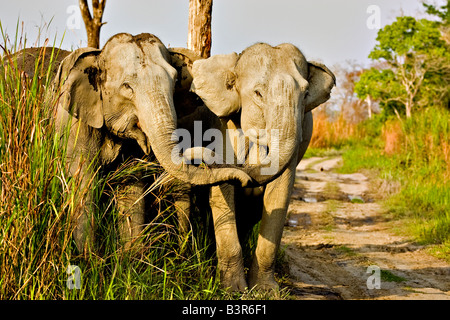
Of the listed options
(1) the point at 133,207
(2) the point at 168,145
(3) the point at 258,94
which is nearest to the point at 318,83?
(3) the point at 258,94

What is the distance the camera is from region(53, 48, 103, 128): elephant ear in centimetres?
492

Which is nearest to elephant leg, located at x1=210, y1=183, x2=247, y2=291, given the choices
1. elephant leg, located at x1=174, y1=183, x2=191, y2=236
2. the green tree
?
elephant leg, located at x1=174, y1=183, x2=191, y2=236

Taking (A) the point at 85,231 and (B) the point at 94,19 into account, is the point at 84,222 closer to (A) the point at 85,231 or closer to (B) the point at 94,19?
(A) the point at 85,231

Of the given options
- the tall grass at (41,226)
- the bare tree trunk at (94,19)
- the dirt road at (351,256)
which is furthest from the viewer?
the bare tree trunk at (94,19)

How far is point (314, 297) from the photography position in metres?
5.28

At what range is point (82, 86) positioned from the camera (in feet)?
16.3

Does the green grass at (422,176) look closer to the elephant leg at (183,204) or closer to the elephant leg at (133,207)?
the elephant leg at (183,204)

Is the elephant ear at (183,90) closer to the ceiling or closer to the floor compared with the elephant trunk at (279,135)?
closer to the ceiling

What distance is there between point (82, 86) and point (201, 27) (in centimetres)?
229

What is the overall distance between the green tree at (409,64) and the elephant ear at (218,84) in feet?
68.2

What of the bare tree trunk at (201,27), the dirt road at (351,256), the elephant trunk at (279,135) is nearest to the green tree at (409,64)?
the dirt road at (351,256)

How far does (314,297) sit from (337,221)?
163 inches

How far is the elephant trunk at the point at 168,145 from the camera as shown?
13.7 ft
